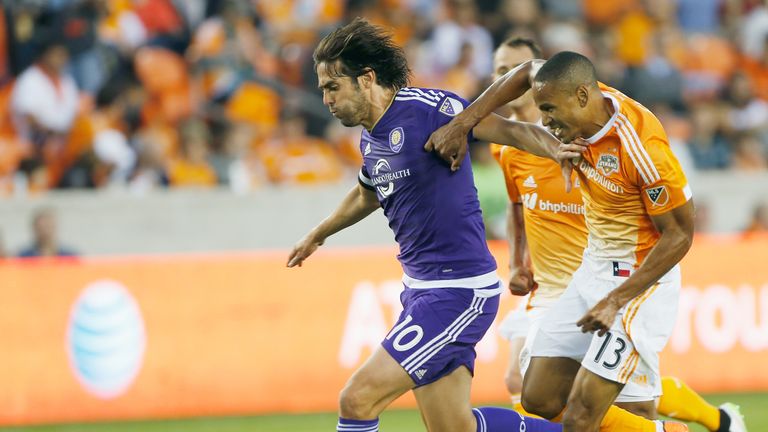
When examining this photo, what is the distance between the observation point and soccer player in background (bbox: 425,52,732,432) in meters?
5.81

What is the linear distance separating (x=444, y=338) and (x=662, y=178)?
1241 mm

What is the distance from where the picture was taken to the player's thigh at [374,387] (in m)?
5.74

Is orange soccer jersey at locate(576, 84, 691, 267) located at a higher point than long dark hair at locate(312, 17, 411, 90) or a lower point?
lower

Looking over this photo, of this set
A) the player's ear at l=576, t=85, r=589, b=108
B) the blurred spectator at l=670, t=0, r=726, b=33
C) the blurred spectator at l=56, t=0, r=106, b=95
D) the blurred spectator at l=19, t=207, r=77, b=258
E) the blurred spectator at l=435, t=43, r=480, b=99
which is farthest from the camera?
the blurred spectator at l=670, t=0, r=726, b=33

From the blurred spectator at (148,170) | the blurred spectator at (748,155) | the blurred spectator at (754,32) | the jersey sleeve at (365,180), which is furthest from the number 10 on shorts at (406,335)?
the blurred spectator at (754,32)

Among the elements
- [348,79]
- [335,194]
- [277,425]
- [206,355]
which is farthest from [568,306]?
[335,194]

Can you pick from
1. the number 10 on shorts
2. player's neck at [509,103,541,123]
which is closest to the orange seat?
player's neck at [509,103,541,123]

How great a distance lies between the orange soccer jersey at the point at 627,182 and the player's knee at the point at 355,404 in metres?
1.48

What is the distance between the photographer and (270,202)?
43.2 ft

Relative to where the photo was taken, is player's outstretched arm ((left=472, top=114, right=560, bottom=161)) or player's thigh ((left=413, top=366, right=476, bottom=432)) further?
player's outstretched arm ((left=472, top=114, right=560, bottom=161))

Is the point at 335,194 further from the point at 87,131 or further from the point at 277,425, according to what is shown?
the point at 277,425

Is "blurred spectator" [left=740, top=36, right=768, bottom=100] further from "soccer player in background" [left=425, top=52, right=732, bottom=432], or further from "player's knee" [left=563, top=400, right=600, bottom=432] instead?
"player's knee" [left=563, top=400, right=600, bottom=432]

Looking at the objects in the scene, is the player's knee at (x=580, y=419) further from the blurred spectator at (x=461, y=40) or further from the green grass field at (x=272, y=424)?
the blurred spectator at (x=461, y=40)

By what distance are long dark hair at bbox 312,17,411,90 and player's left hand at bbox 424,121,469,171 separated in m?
0.38
